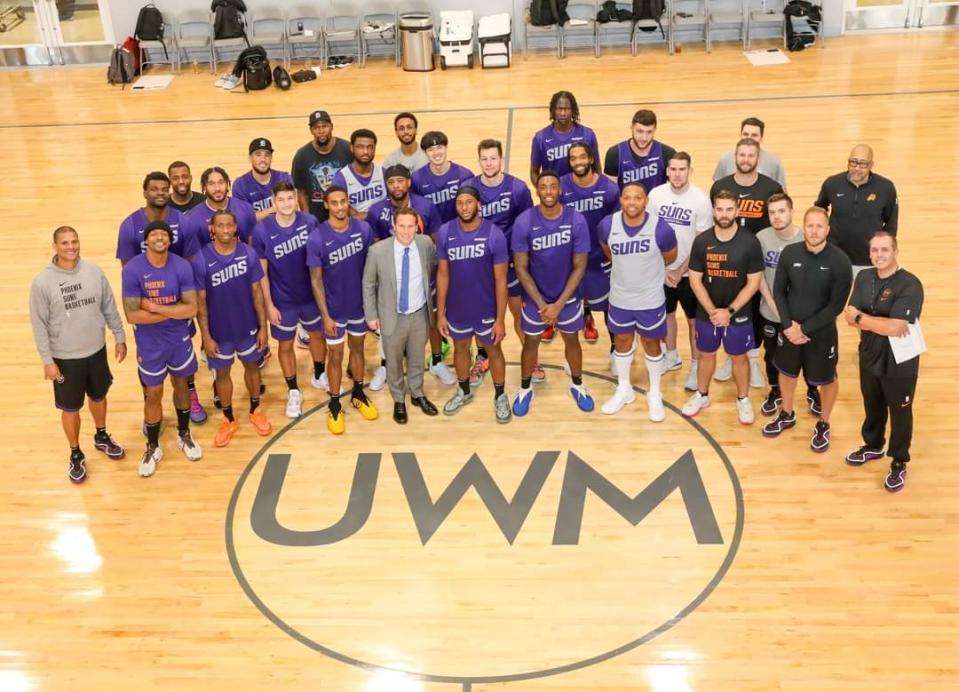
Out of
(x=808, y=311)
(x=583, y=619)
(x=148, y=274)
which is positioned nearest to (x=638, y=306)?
(x=808, y=311)

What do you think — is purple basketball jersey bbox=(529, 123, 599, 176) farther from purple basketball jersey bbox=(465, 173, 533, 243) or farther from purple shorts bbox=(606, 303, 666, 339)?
purple shorts bbox=(606, 303, 666, 339)

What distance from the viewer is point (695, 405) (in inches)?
285

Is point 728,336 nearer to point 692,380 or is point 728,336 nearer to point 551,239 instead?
point 692,380

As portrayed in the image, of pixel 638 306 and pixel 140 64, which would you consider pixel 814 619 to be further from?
pixel 140 64

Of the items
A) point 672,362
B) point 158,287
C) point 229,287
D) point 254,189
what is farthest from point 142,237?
point 672,362

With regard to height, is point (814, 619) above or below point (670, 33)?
below

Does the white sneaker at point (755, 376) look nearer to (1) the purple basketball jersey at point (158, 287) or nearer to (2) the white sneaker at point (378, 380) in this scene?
(2) the white sneaker at point (378, 380)

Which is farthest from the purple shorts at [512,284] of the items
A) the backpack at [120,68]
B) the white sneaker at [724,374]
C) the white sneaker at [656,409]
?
the backpack at [120,68]

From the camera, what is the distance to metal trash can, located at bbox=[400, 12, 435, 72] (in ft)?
51.4

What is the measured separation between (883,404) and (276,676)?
382 cm

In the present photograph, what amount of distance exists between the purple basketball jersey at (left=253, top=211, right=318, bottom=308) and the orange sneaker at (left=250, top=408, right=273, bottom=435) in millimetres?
853

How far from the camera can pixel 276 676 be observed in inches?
208

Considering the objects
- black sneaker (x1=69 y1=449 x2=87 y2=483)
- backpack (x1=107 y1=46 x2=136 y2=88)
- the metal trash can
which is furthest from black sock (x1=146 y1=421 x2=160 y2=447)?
backpack (x1=107 y1=46 x2=136 y2=88)

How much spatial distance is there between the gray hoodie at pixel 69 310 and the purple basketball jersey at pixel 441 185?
2232 mm
